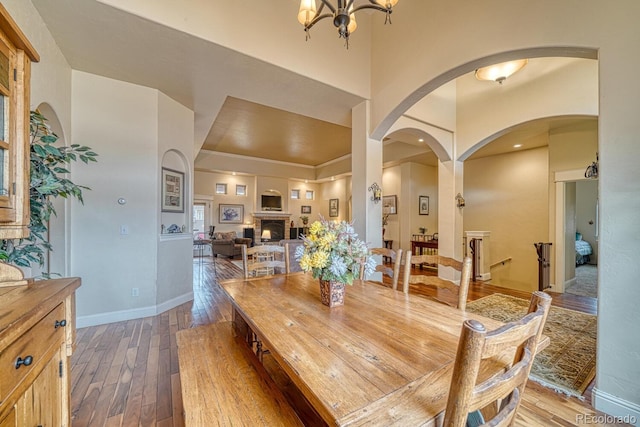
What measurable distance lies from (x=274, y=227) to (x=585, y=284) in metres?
9.10

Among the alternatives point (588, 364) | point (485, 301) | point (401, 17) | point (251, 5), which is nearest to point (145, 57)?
point (251, 5)

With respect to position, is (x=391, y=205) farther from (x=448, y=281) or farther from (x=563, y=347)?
(x=448, y=281)

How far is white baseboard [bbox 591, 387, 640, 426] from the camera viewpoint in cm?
159

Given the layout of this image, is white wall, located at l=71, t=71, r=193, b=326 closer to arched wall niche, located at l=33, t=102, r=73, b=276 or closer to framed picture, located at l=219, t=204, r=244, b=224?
arched wall niche, located at l=33, t=102, r=73, b=276

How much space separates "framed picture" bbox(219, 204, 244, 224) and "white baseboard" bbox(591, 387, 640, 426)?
974 cm

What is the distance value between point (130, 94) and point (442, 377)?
4371 millimetres

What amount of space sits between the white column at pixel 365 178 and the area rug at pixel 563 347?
71.9 inches

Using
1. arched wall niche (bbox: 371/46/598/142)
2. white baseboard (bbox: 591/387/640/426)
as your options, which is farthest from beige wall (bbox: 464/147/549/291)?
white baseboard (bbox: 591/387/640/426)

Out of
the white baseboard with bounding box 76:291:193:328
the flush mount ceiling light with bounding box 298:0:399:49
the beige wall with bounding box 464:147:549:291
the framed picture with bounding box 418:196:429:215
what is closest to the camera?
the flush mount ceiling light with bounding box 298:0:399:49

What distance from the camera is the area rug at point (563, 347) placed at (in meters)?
2.06

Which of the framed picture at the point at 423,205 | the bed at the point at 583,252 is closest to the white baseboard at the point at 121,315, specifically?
the framed picture at the point at 423,205

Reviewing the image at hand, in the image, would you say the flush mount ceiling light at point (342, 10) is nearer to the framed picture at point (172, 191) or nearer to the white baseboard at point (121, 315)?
the framed picture at point (172, 191)

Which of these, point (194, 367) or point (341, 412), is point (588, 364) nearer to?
point (341, 412)

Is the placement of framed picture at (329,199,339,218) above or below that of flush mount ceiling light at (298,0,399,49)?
below
